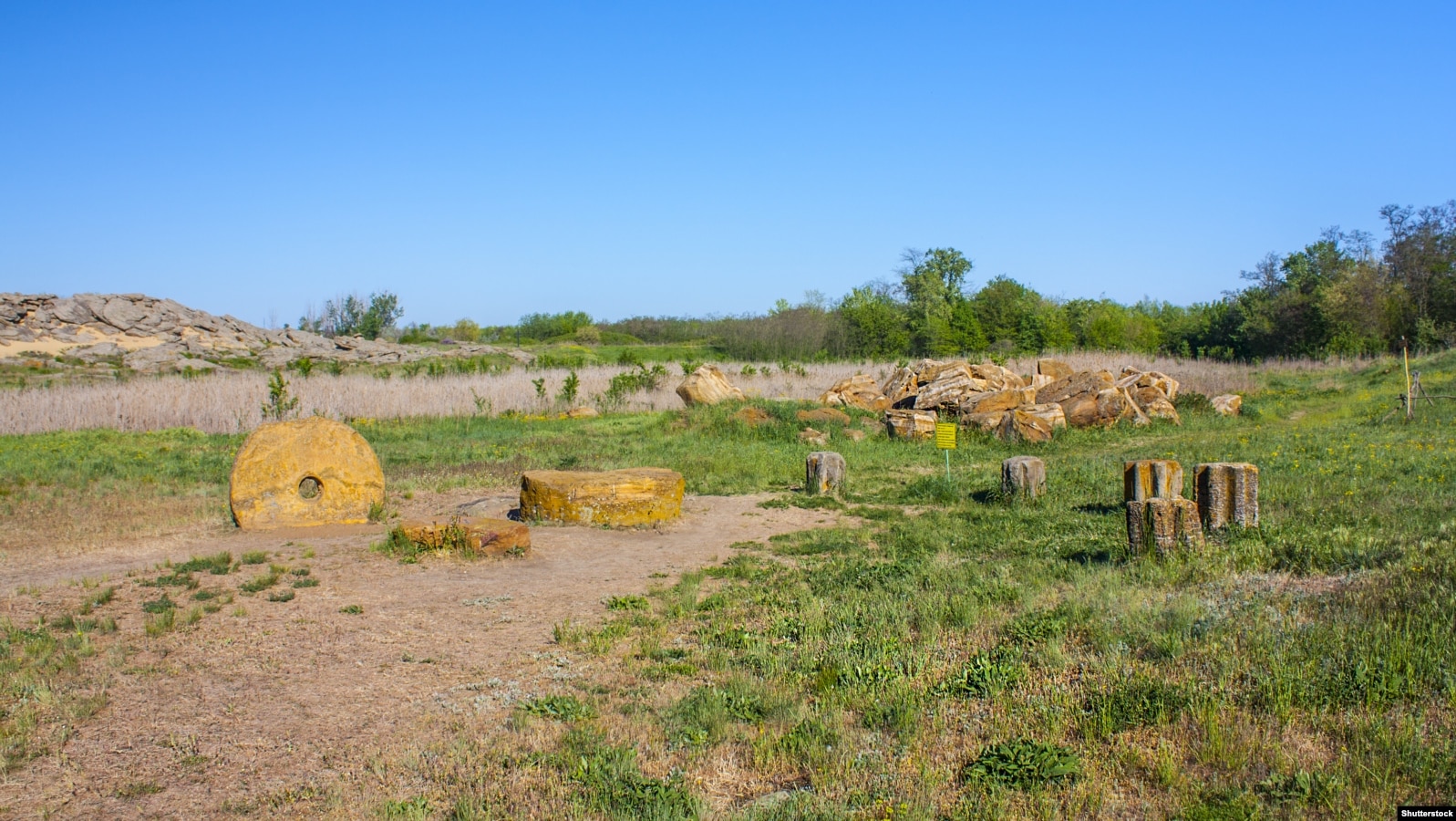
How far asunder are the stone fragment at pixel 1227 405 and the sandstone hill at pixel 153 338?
30671mm

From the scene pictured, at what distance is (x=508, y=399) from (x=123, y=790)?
2274cm

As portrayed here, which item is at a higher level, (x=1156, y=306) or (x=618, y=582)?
(x=1156, y=306)

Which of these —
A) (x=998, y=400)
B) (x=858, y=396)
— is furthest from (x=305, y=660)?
(x=858, y=396)

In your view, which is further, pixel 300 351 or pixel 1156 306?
pixel 1156 306

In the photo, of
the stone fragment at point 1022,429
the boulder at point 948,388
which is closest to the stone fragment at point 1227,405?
the boulder at point 948,388

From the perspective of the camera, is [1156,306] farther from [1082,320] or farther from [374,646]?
[374,646]

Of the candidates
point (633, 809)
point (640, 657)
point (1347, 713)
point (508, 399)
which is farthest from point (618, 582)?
point (508, 399)

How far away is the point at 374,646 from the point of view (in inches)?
255

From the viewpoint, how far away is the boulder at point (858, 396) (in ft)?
75.9

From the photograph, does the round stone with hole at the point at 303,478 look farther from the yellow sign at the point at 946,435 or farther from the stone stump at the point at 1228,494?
the stone stump at the point at 1228,494

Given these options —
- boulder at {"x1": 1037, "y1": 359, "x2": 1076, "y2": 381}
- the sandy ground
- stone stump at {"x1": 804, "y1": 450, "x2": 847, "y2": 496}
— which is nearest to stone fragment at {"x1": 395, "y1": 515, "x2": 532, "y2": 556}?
the sandy ground

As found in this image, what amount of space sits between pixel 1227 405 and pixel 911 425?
351 inches

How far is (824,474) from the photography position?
1301 centimetres

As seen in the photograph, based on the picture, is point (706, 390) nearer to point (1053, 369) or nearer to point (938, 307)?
point (1053, 369)
